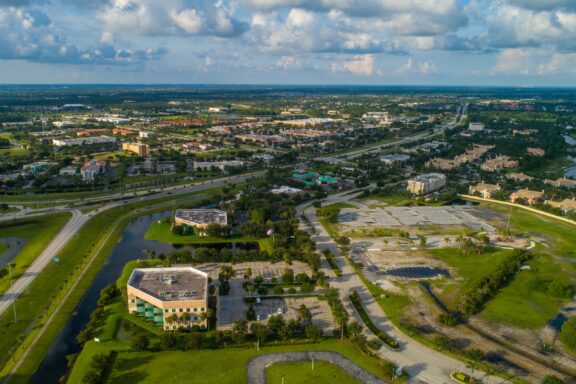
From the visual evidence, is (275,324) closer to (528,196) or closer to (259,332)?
(259,332)

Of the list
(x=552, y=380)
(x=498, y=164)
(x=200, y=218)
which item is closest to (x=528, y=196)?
(x=498, y=164)

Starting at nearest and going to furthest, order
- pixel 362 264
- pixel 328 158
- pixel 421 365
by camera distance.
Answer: pixel 421 365 → pixel 362 264 → pixel 328 158

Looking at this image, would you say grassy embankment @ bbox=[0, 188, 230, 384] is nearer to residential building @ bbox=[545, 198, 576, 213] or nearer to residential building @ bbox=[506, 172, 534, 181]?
residential building @ bbox=[545, 198, 576, 213]

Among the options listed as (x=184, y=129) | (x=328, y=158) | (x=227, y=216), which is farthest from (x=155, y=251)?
(x=184, y=129)

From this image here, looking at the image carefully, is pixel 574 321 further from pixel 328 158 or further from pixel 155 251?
pixel 328 158

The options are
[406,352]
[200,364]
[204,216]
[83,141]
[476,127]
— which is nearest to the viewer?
[200,364]

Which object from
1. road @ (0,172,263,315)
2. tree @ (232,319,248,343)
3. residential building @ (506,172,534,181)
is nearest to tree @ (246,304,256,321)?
tree @ (232,319,248,343)
